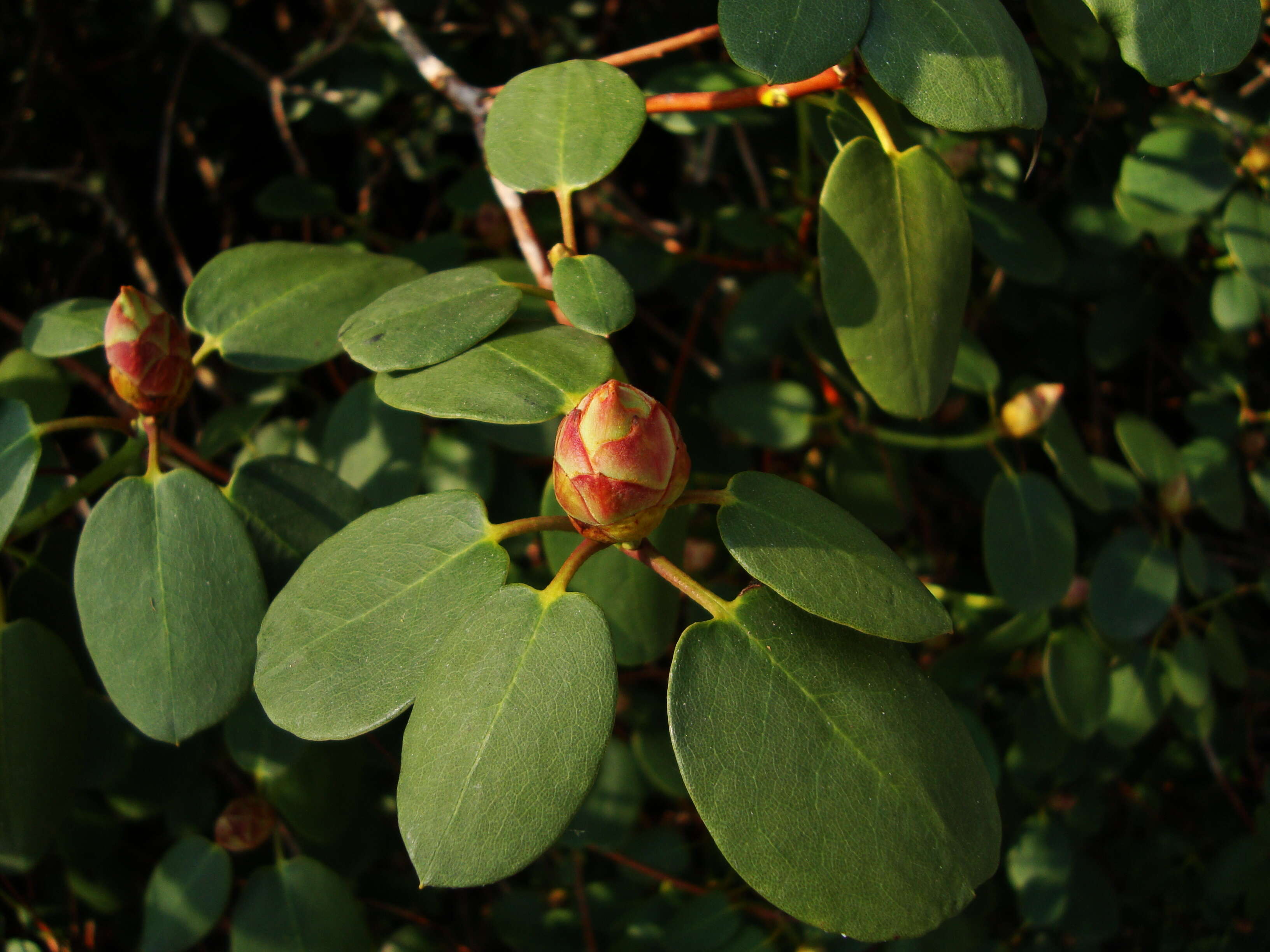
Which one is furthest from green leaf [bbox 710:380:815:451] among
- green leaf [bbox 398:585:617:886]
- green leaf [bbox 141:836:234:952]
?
green leaf [bbox 141:836:234:952]

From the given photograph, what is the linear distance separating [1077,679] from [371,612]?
40.5 inches

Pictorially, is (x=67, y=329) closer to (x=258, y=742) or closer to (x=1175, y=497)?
(x=258, y=742)

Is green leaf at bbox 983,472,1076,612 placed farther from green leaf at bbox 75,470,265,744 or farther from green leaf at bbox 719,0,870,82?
green leaf at bbox 75,470,265,744

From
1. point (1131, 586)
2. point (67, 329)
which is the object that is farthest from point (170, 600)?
point (1131, 586)

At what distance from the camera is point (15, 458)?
32.5 inches

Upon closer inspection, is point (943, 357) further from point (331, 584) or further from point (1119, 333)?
point (1119, 333)

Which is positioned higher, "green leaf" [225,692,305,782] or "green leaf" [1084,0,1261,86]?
"green leaf" [1084,0,1261,86]

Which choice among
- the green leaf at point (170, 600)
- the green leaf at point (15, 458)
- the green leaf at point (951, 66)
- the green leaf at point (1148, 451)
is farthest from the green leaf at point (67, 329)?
the green leaf at point (1148, 451)

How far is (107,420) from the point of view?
87cm

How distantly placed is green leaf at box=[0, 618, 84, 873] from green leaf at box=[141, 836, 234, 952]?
0.30 m

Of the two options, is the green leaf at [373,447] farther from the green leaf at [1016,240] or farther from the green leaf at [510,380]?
the green leaf at [1016,240]

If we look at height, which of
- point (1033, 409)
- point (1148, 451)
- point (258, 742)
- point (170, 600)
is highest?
point (170, 600)

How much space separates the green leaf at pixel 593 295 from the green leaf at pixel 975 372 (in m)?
0.59

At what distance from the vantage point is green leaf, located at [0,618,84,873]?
86 cm
